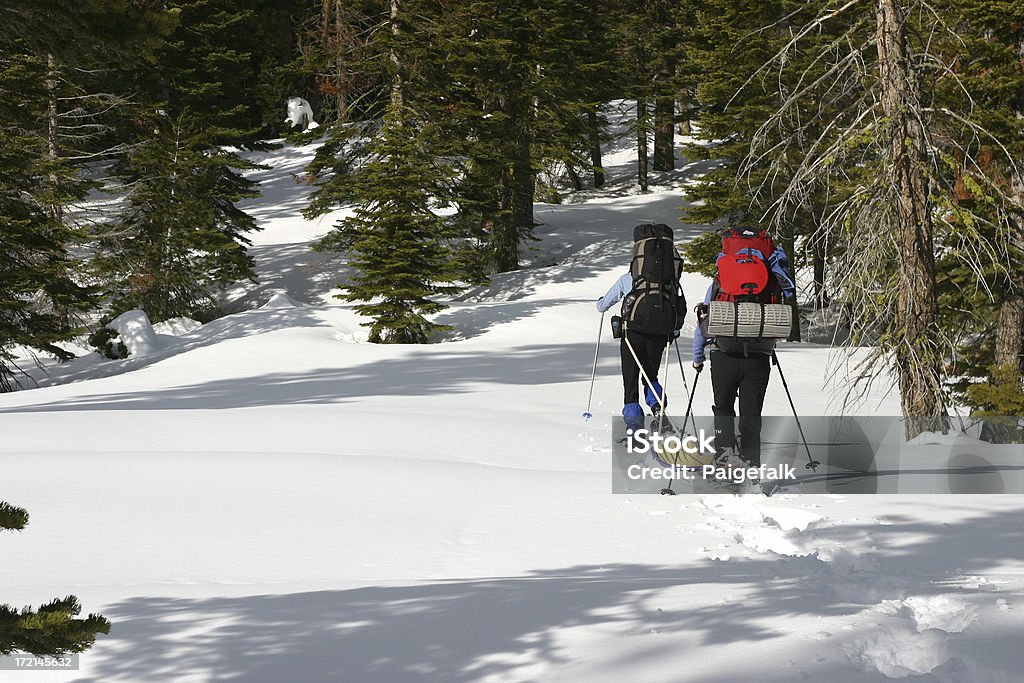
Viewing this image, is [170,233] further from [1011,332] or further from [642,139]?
[1011,332]

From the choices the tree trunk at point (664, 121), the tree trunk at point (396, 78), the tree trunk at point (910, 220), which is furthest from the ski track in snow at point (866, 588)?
the tree trunk at point (664, 121)

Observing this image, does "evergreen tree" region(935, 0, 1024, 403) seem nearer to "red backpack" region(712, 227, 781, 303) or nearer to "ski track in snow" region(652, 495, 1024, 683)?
"red backpack" region(712, 227, 781, 303)

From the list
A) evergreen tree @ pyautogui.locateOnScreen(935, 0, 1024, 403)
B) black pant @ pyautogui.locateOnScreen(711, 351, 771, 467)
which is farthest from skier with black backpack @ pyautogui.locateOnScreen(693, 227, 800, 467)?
evergreen tree @ pyautogui.locateOnScreen(935, 0, 1024, 403)

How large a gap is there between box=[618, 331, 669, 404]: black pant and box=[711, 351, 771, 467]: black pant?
1.11 metres

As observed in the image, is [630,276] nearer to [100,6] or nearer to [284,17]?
[100,6]

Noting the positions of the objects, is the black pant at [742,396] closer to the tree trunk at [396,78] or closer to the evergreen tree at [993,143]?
the evergreen tree at [993,143]

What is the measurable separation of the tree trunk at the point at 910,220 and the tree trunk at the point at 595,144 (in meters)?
21.9

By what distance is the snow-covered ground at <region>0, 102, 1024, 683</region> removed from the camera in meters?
3.57

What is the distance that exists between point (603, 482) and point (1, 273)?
15.8 m

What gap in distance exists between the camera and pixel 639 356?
8461 millimetres

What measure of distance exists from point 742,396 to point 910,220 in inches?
123

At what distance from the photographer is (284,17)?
4856 centimetres

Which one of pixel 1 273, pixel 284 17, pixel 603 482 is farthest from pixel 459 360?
pixel 284 17

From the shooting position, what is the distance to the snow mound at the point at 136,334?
71.3ft
